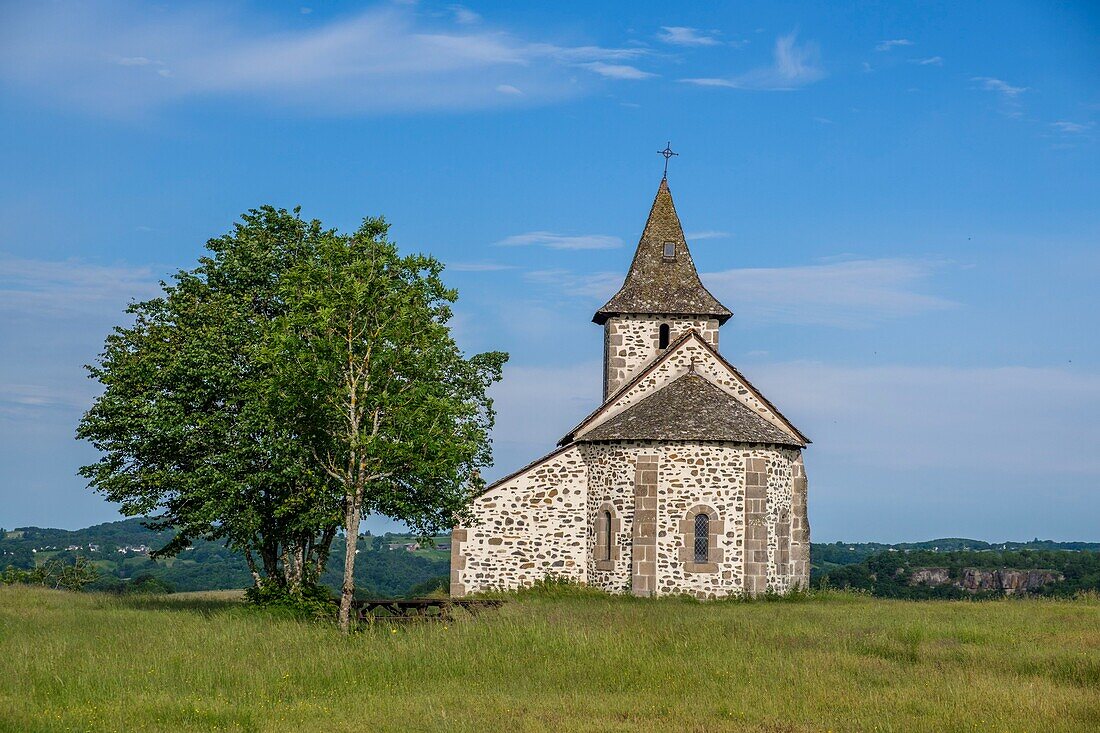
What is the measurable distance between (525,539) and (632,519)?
3783 millimetres

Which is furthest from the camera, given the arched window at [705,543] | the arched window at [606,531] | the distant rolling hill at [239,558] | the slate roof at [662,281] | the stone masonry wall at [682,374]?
the distant rolling hill at [239,558]

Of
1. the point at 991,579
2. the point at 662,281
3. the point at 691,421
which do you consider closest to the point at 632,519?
the point at 691,421

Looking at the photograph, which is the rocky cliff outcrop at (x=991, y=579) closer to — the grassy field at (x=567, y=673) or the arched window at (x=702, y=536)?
the arched window at (x=702, y=536)

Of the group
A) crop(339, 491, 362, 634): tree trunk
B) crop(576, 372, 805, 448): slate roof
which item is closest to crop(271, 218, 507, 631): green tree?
crop(339, 491, 362, 634): tree trunk

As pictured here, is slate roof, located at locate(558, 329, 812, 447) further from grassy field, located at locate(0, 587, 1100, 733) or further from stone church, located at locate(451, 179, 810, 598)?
grassy field, located at locate(0, 587, 1100, 733)

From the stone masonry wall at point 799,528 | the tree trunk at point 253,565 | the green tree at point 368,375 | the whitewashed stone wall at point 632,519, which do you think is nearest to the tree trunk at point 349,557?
the green tree at point 368,375

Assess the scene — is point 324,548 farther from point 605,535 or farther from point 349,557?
point 605,535

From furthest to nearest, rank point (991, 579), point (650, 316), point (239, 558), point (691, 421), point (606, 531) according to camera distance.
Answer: point (239, 558)
point (991, 579)
point (650, 316)
point (606, 531)
point (691, 421)

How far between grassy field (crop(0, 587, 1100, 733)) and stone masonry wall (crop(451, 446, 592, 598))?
8.76 metres

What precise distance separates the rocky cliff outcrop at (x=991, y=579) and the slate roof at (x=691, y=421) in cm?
2988

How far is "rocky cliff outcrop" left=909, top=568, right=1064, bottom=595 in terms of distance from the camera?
61.3 meters

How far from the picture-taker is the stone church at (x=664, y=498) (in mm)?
33188

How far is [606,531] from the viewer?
34562mm

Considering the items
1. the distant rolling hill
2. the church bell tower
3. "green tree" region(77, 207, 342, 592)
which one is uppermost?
the church bell tower
